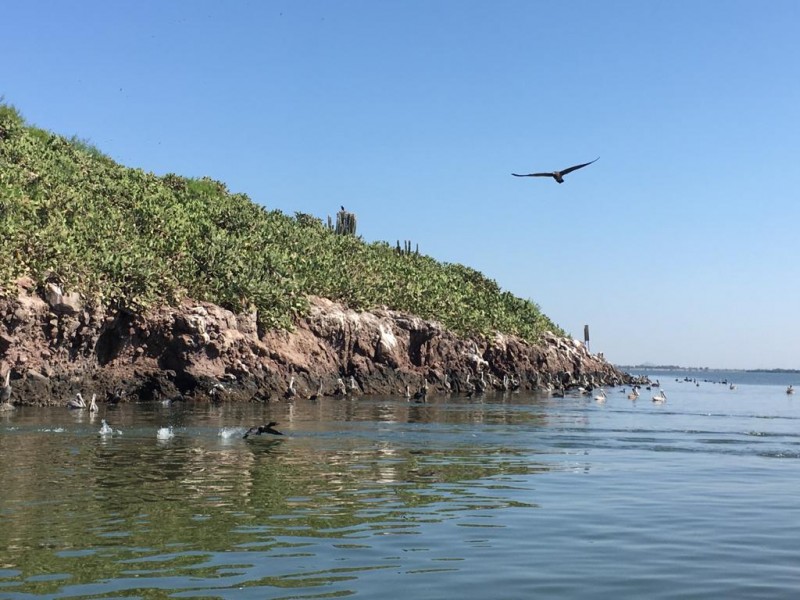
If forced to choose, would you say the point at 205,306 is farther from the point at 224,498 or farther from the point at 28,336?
the point at 224,498

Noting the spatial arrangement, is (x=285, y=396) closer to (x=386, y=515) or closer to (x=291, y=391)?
(x=291, y=391)

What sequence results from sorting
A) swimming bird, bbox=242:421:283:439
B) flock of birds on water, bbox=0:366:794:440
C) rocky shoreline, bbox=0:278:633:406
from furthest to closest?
rocky shoreline, bbox=0:278:633:406, flock of birds on water, bbox=0:366:794:440, swimming bird, bbox=242:421:283:439

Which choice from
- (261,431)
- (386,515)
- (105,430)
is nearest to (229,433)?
(261,431)

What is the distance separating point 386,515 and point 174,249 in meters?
34.9

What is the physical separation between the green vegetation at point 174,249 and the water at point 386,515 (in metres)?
11.9

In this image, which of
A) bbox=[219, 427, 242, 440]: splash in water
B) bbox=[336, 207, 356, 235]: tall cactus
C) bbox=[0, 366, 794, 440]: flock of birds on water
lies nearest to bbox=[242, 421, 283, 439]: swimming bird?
bbox=[0, 366, 794, 440]: flock of birds on water

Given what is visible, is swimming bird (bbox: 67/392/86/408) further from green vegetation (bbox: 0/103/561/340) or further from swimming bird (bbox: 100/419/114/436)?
swimming bird (bbox: 100/419/114/436)

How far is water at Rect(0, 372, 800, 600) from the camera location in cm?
993

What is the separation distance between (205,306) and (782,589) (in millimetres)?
36198

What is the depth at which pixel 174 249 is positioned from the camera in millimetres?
46844

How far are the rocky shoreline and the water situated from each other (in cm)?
832

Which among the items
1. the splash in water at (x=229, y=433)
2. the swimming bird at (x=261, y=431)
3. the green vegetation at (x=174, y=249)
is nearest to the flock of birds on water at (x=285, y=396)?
the swimming bird at (x=261, y=431)

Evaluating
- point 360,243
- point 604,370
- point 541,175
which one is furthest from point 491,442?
point 604,370

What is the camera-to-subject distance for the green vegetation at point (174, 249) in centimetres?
3909
